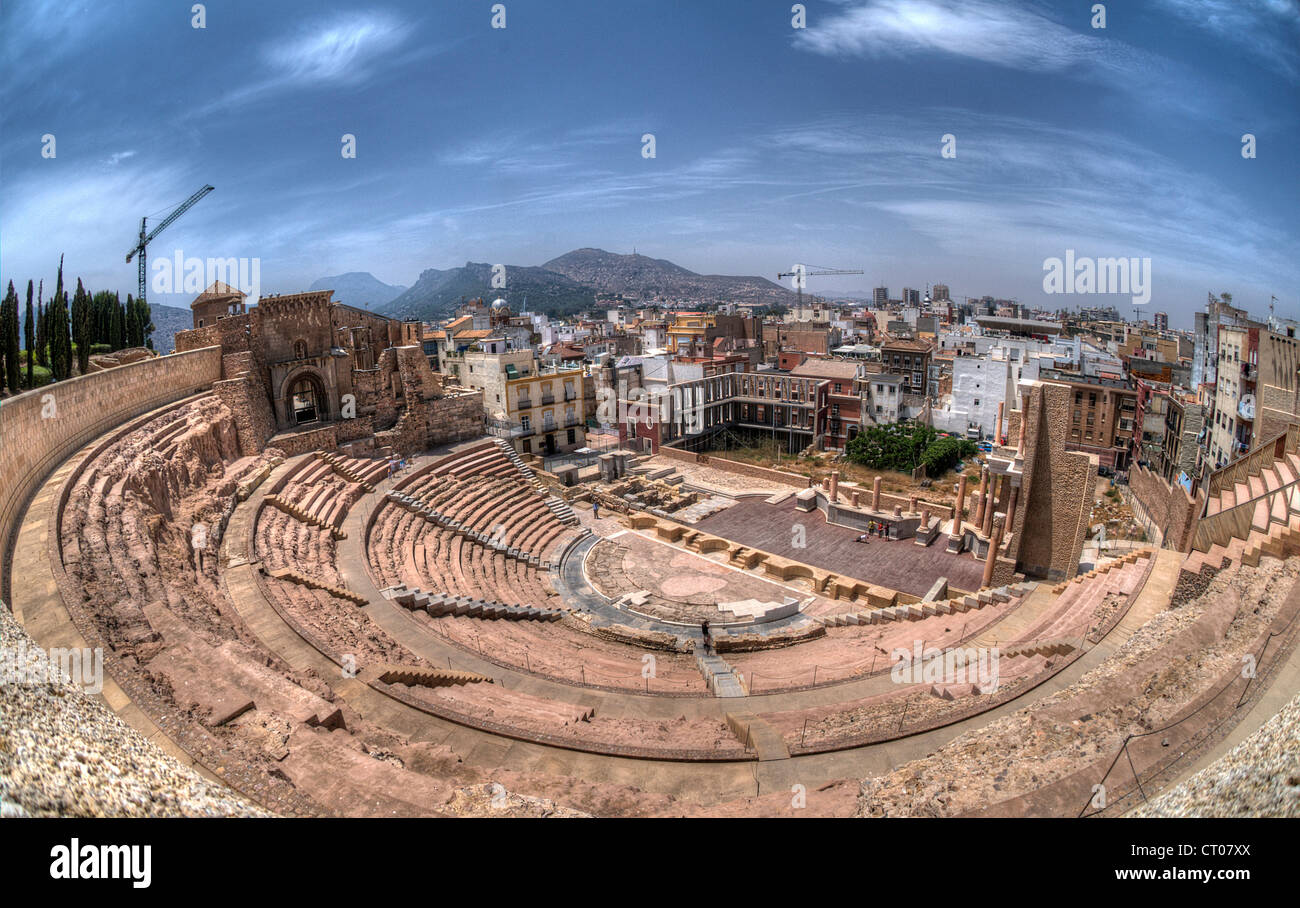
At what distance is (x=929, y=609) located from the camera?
19.0 m

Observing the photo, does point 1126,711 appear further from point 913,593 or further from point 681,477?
point 681,477

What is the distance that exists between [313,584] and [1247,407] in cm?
4063

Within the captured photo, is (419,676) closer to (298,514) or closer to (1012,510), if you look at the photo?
(298,514)

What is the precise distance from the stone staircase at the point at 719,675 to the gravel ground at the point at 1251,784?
7517 millimetres

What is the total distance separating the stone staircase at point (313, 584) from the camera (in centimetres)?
1530

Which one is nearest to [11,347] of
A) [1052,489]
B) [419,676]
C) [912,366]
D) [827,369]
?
[419,676]

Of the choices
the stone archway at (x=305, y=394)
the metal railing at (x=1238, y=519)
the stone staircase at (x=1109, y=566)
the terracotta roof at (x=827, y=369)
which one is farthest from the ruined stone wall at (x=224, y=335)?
the terracotta roof at (x=827, y=369)

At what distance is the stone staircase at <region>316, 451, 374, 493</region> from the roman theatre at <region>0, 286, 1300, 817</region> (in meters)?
0.13

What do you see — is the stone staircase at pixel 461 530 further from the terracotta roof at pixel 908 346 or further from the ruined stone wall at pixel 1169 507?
the terracotta roof at pixel 908 346

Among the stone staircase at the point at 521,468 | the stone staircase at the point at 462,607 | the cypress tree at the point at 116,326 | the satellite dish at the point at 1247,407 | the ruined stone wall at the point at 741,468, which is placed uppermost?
the cypress tree at the point at 116,326
